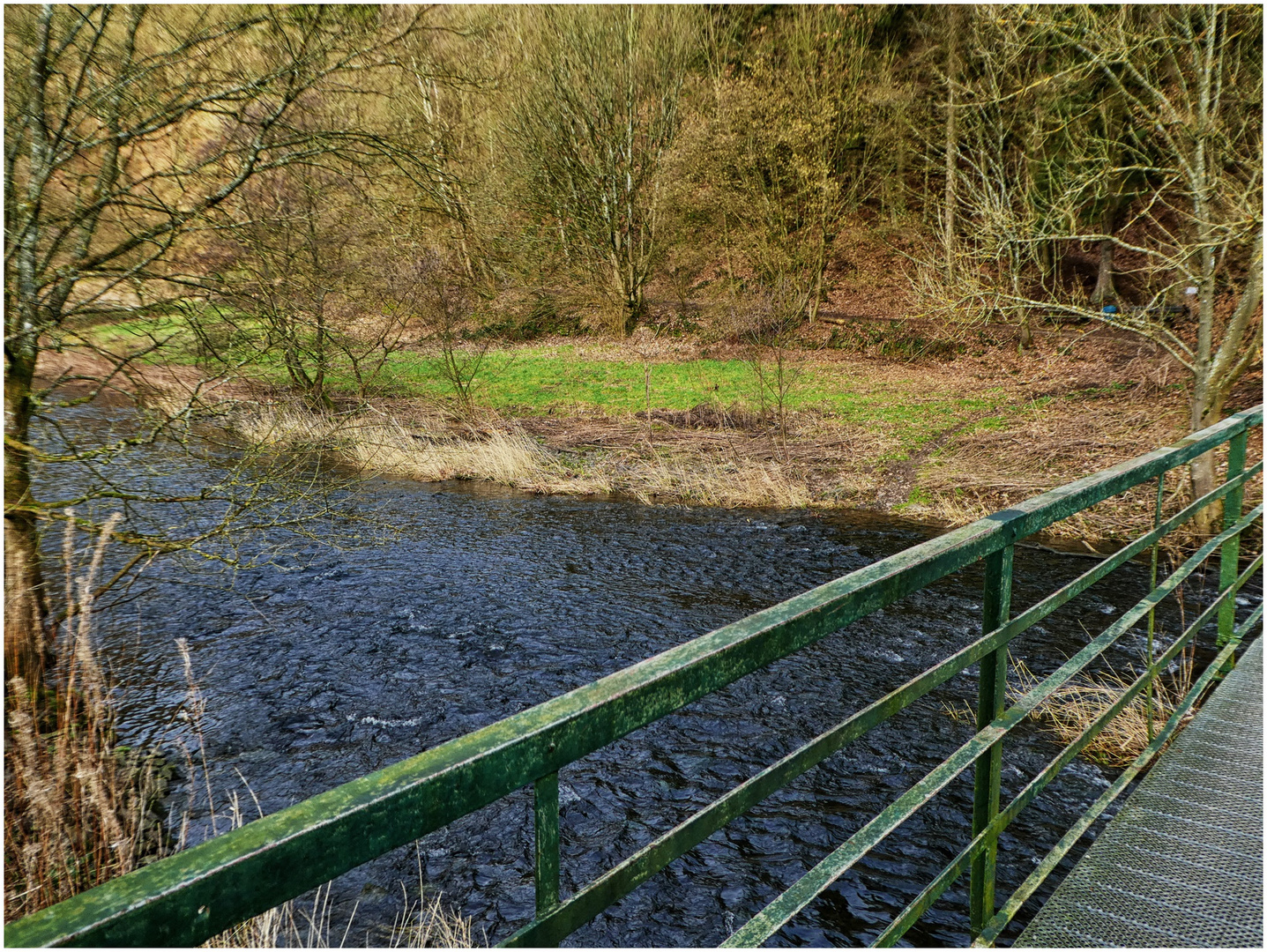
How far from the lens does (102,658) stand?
7895mm

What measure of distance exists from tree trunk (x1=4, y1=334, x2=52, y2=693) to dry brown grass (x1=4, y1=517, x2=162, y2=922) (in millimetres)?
362

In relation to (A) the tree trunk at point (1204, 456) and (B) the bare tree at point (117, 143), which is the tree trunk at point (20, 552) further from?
(A) the tree trunk at point (1204, 456)

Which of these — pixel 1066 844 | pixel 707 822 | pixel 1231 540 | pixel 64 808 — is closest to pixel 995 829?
pixel 1066 844

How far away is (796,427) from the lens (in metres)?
17.4

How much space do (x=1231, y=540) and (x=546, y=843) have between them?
4785 millimetres

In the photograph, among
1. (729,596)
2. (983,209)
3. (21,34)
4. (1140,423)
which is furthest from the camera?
(1140,423)

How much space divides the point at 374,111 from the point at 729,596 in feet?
24.6

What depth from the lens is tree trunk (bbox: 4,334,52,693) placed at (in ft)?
18.3

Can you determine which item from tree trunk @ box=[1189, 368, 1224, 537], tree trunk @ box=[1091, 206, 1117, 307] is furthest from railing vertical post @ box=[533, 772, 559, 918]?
tree trunk @ box=[1091, 206, 1117, 307]

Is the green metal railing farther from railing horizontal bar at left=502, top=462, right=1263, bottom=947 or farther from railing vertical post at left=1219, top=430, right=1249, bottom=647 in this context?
railing vertical post at left=1219, top=430, right=1249, bottom=647

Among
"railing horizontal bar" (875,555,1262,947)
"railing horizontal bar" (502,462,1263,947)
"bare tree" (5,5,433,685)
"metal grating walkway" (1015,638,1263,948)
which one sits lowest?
"metal grating walkway" (1015,638,1263,948)

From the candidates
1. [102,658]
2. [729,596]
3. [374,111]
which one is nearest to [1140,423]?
[729,596]

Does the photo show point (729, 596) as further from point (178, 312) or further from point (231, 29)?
point (231, 29)

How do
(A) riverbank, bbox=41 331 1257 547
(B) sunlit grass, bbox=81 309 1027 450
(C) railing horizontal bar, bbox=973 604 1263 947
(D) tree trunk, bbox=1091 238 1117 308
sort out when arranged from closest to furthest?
(C) railing horizontal bar, bbox=973 604 1263 947 → (A) riverbank, bbox=41 331 1257 547 → (B) sunlit grass, bbox=81 309 1027 450 → (D) tree trunk, bbox=1091 238 1117 308
